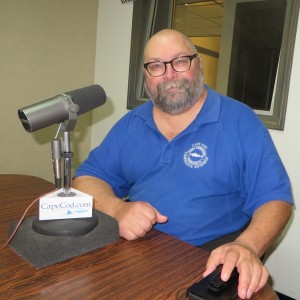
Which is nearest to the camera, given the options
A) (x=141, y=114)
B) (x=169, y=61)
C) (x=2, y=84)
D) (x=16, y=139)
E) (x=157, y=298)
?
(x=157, y=298)

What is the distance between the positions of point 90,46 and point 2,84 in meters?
0.87

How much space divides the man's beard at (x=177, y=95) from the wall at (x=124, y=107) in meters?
0.81

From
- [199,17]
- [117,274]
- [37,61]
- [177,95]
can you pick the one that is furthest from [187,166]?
[37,61]

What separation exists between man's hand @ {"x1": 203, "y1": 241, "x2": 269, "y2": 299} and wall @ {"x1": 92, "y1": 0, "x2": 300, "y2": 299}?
1.26 m

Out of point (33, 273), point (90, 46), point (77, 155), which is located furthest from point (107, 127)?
point (33, 273)

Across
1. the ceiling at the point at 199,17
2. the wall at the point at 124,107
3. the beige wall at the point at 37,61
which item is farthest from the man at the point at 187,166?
the beige wall at the point at 37,61

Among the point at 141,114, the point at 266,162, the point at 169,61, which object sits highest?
the point at 169,61

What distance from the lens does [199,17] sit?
7.58 ft

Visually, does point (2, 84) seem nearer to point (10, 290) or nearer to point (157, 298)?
point (10, 290)

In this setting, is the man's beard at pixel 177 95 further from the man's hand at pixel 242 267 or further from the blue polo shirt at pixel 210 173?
the man's hand at pixel 242 267

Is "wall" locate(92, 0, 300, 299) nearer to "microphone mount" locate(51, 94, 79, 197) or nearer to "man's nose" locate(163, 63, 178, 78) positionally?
"man's nose" locate(163, 63, 178, 78)

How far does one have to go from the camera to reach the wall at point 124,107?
185cm

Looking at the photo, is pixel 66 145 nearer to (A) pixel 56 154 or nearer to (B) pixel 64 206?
(A) pixel 56 154

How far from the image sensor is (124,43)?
2.60 meters
